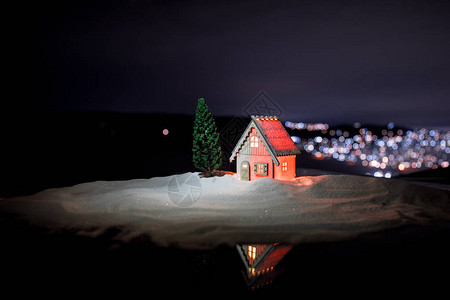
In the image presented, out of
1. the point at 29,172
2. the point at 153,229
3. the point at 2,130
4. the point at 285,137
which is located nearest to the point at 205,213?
the point at 153,229

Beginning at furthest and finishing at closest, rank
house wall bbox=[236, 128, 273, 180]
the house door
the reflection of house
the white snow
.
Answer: the house door, house wall bbox=[236, 128, 273, 180], the white snow, the reflection of house

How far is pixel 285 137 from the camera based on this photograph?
31.1 metres

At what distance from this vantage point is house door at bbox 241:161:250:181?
29844 millimetres

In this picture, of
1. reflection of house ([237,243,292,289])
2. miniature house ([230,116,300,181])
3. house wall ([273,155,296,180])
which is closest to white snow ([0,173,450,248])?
reflection of house ([237,243,292,289])

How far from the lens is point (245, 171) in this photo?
1182 inches

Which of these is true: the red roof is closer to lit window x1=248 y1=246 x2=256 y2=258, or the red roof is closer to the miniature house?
the miniature house

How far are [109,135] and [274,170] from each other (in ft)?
415

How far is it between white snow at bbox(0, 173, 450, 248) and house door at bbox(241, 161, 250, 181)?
2.60 feet

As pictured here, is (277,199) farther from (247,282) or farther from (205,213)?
(247,282)

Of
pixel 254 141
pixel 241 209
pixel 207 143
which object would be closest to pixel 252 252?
pixel 241 209

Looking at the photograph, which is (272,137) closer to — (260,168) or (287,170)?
(260,168)

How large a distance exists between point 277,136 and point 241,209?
10.9 meters

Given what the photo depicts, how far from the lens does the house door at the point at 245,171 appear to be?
2984 cm

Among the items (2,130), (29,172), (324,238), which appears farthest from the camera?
(2,130)
